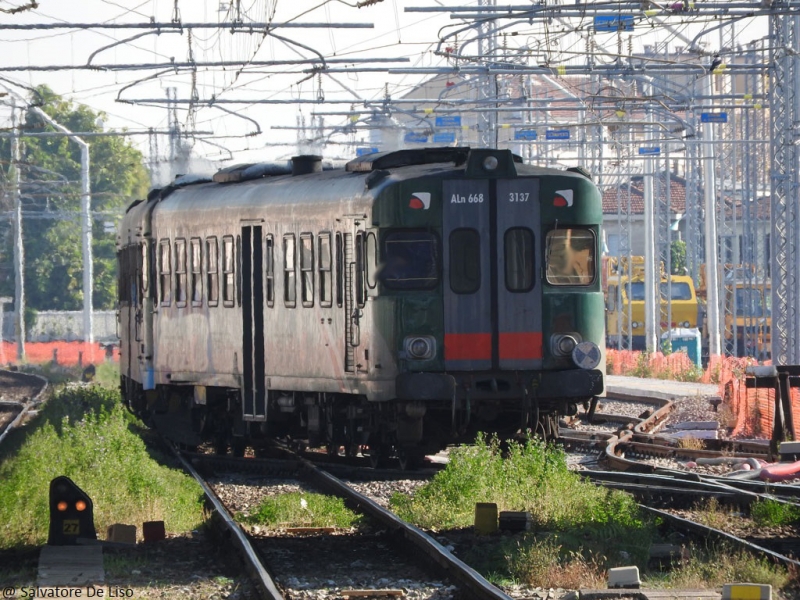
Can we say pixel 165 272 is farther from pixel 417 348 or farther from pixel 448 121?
pixel 448 121

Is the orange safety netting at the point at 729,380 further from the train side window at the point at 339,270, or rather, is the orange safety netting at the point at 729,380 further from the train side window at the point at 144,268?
the train side window at the point at 144,268

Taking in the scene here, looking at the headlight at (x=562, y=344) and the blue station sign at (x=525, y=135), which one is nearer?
the headlight at (x=562, y=344)

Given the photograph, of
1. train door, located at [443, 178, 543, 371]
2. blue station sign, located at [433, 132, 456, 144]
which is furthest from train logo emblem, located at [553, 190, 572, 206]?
blue station sign, located at [433, 132, 456, 144]

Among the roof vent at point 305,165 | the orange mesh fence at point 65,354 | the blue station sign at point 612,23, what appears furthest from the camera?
the orange mesh fence at point 65,354

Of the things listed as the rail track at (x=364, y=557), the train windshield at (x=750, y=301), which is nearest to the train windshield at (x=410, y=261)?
the rail track at (x=364, y=557)

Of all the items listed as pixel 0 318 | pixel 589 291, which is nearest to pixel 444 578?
pixel 589 291

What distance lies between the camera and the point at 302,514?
527 inches

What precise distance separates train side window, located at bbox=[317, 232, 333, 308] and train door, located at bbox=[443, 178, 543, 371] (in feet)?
4.80

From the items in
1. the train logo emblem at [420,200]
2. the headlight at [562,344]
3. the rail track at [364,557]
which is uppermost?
the train logo emblem at [420,200]

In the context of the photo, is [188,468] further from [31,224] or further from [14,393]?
[31,224]

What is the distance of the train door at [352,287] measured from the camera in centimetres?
1570

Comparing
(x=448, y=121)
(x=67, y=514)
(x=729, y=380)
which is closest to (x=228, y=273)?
(x=67, y=514)

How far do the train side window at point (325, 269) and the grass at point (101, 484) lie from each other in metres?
2.40

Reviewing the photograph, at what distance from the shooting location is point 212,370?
62.4 feet
